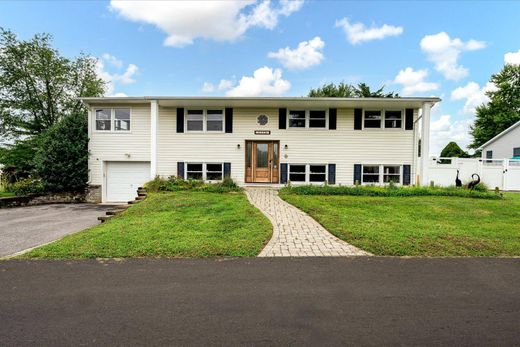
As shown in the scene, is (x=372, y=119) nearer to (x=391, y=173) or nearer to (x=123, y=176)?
(x=391, y=173)

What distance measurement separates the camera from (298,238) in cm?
561

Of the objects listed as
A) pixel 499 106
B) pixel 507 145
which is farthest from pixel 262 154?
pixel 499 106

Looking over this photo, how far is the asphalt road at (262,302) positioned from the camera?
8.07ft

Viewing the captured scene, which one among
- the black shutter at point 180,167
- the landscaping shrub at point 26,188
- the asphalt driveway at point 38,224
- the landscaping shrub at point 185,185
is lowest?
the asphalt driveway at point 38,224

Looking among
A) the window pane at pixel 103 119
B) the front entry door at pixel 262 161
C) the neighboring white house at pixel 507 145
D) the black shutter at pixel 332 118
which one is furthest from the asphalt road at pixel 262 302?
the neighboring white house at pixel 507 145

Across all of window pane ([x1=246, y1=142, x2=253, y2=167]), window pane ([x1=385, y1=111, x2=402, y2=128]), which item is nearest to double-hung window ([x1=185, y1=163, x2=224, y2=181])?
window pane ([x1=246, y1=142, x2=253, y2=167])

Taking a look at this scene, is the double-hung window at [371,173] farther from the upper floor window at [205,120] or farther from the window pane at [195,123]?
the window pane at [195,123]

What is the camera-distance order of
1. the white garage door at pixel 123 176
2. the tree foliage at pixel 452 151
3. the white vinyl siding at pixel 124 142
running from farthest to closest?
the tree foliage at pixel 452 151
the white garage door at pixel 123 176
the white vinyl siding at pixel 124 142

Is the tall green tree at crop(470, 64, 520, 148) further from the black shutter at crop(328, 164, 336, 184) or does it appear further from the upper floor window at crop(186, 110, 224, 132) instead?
the upper floor window at crop(186, 110, 224, 132)

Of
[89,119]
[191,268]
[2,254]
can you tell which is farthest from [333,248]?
[89,119]

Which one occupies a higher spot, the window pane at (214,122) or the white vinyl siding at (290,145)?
the window pane at (214,122)

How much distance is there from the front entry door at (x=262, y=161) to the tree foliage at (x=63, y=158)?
27.7ft

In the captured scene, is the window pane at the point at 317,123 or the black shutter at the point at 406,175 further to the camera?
the window pane at the point at 317,123

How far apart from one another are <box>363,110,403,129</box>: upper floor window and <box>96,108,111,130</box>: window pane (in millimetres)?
13216
